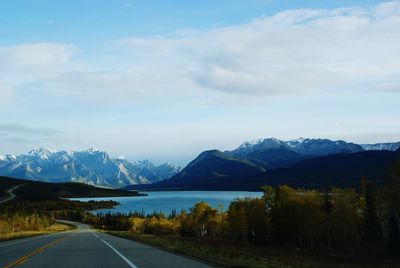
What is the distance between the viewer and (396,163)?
72.9 meters

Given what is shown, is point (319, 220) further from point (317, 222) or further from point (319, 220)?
point (317, 222)

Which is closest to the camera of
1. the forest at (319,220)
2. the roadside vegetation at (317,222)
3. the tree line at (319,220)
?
the roadside vegetation at (317,222)

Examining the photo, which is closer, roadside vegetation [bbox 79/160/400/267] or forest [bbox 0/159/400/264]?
roadside vegetation [bbox 79/160/400/267]

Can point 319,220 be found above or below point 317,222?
above

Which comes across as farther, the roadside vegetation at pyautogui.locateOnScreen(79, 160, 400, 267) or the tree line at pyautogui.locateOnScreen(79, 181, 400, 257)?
the tree line at pyautogui.locateOnScreen(79, 181, 400, 257)

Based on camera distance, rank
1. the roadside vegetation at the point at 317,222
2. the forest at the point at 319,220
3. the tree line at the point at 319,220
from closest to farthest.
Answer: the roadside vegetation at the point at 317,222 → the forest at the point at 319,220 → the tree line at the point at 319,220

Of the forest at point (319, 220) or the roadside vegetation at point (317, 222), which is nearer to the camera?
the roadside vegetation at point (317, 222)

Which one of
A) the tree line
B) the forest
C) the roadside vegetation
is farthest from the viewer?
the tree line

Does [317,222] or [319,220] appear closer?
[319,220]

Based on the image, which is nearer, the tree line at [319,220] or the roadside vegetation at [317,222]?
the roadside vegetation at [317,222]

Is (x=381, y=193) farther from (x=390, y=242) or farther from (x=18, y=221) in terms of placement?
(x=18, y=221)

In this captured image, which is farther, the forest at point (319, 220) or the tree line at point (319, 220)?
the tree line at point (319, 220)

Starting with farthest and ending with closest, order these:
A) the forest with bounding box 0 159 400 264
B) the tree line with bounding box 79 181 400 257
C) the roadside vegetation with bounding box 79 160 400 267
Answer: the tree line with bounding box 79 181 400 257 → the forest with bounding box 0 159 400 264 → the roadside vegetation with bounding box 79 160 400 267

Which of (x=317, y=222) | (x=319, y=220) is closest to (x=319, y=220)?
(x=319, y=220)
